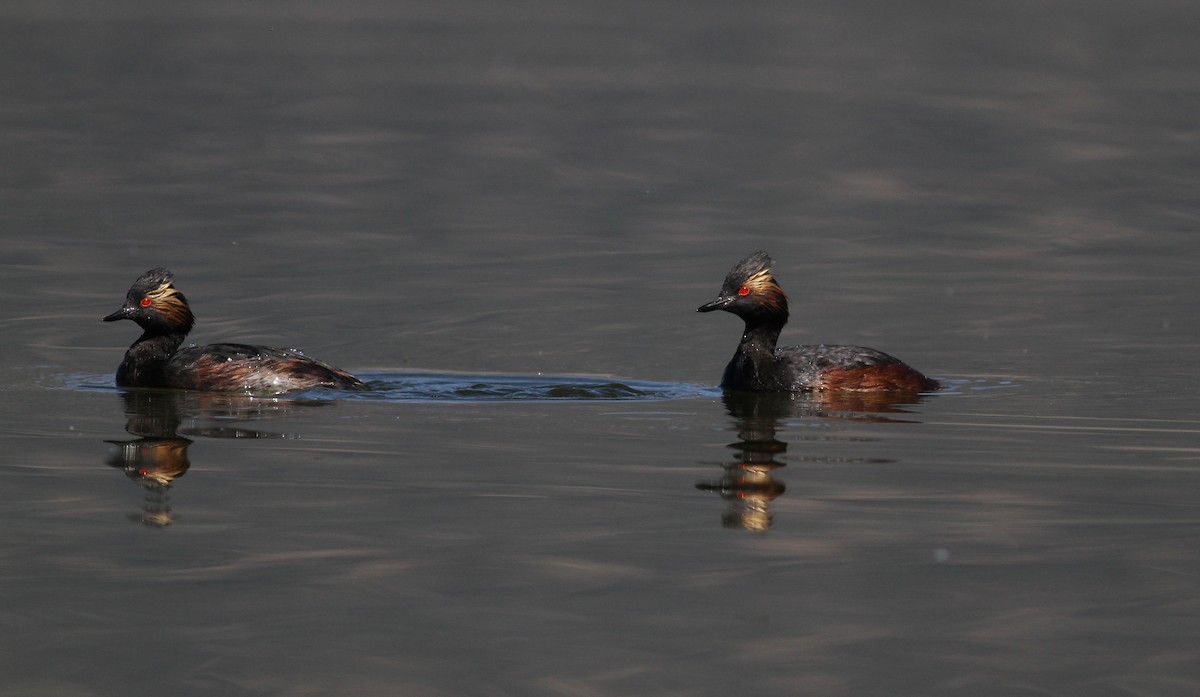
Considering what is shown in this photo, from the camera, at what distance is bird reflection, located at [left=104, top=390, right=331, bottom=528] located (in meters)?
10.5

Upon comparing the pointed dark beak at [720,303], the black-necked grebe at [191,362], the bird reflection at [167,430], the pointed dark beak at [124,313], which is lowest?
the bird reflection at [167,430]

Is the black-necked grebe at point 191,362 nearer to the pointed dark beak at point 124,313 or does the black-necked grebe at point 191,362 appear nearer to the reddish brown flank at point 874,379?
the pointed dark beak at point 124,313

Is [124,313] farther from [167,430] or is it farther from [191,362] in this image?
[167,430]

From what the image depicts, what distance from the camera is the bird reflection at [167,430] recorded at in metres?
10.5

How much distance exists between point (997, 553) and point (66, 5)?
5604 cm

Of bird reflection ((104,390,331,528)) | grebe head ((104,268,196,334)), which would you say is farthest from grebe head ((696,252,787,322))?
grebe head ((104,268,196,334))

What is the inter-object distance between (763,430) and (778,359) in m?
2.42

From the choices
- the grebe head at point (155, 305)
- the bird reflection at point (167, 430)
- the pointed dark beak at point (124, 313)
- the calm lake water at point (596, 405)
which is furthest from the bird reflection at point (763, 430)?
the pointed dark beak at point (124, 313)

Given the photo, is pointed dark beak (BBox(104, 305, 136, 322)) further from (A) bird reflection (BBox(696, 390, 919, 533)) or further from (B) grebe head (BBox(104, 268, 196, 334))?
(A) bird reflection (BBox(696, 390, 919, 533))

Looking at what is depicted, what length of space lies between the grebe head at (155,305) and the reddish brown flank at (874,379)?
5293 mm

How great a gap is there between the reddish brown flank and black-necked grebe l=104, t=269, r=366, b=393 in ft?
12.4

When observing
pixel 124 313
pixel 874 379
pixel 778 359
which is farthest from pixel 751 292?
pixel 124 313

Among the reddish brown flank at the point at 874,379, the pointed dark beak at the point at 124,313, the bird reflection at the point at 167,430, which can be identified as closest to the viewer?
the bird reflection at the point at 167,430

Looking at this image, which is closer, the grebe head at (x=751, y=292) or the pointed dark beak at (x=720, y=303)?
the pointed dark beak at (x=720, y=303)
